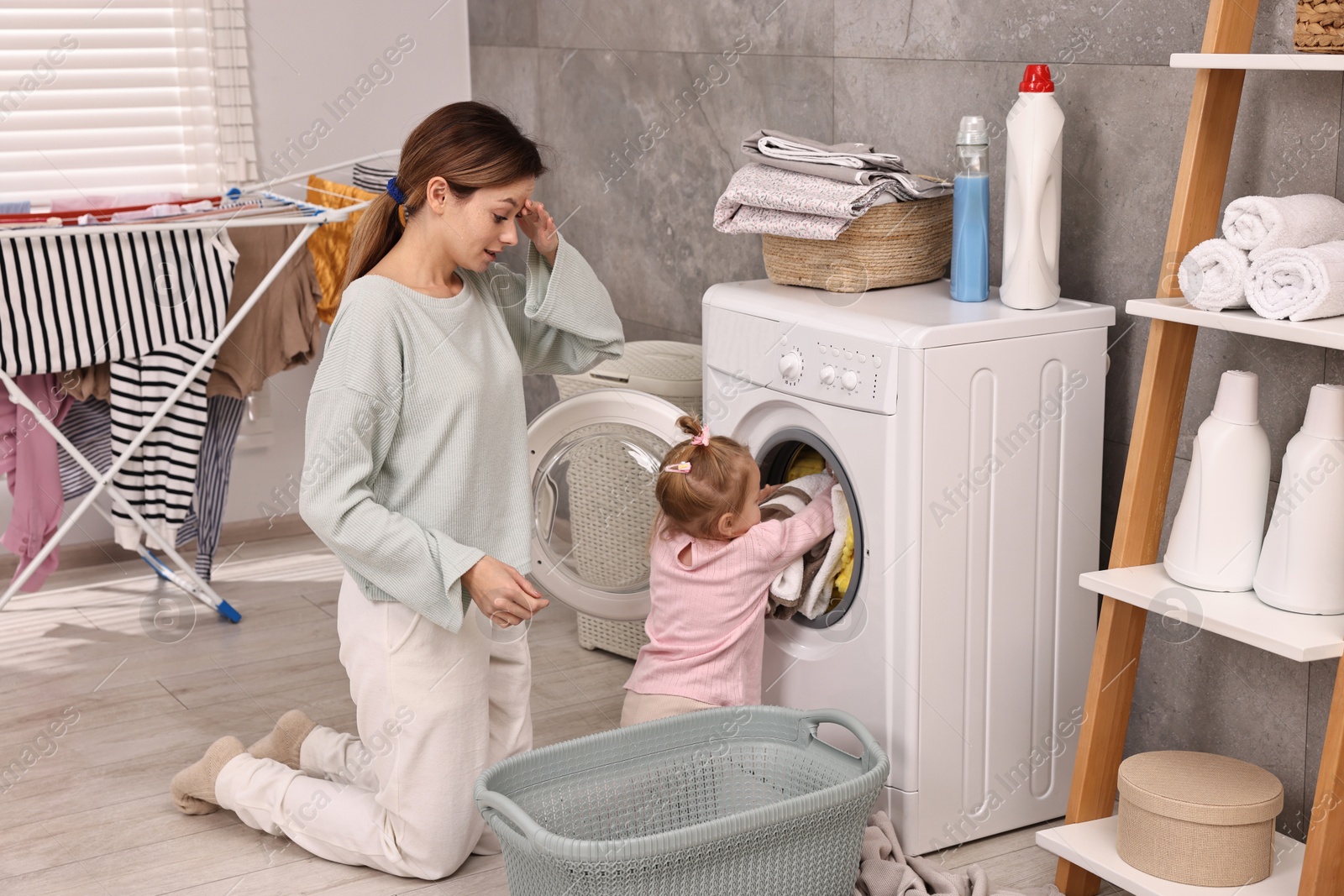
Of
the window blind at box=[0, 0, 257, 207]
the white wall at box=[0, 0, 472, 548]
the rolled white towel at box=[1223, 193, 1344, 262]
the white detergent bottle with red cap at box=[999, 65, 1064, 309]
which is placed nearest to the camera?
the rolled white towel at box=[1223, 193, 1344, 262]

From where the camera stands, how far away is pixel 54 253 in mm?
2953

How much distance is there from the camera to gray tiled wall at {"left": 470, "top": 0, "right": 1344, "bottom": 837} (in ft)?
6.94

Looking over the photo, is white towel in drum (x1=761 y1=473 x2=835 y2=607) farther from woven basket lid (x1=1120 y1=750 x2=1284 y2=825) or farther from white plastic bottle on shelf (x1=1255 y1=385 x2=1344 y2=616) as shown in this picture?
white plastic bottle on shelf (x1=1255 y1=385 x2=1344 y2=616)

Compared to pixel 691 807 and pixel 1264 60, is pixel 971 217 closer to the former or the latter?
pixel 1264 60

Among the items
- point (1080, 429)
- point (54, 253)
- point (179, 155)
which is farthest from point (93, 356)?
point (1080, 429)

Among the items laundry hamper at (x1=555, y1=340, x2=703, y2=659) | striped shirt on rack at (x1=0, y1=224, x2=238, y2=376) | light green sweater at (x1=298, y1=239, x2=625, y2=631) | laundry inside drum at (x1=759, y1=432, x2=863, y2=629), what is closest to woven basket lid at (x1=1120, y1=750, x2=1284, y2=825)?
laundry inside drum at (x1=759, y1=432, x2=863, y2=629)

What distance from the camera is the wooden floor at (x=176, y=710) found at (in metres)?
2.23

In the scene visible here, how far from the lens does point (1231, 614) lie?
1.88 meters

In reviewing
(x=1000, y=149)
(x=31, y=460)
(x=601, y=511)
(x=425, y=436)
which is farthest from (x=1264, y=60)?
(x=31, y=460)

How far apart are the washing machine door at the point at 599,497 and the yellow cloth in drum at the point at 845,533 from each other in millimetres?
243

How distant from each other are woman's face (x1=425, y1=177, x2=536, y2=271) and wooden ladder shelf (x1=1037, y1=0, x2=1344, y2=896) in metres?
0.95

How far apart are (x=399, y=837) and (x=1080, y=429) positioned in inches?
50.9

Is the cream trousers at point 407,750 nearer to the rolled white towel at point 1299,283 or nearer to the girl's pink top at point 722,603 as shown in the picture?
the girl's pink top at point 722,603

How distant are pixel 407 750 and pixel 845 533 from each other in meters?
0.80
